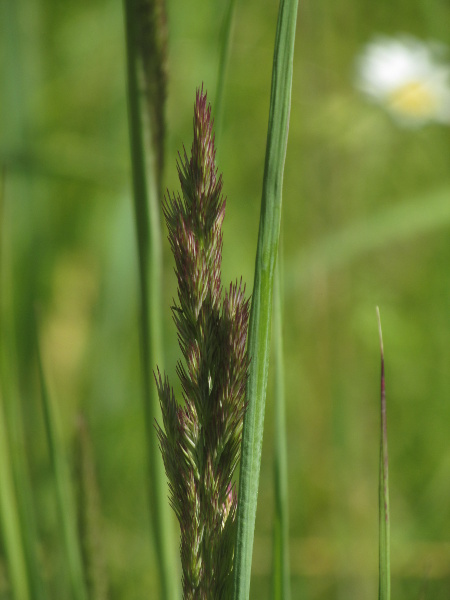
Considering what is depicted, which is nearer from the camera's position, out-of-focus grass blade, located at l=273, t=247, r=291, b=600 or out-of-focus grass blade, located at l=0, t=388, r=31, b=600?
out-of-focus grass blade, located at l=273, t=247, r=291, b=600

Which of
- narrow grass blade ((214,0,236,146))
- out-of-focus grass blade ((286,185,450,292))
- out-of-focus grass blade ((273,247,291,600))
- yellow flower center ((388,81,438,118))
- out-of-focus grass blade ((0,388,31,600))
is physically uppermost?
yellow flower center ((388,81,438,118))

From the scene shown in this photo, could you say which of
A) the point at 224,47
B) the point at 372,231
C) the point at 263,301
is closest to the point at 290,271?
the point at 372,231

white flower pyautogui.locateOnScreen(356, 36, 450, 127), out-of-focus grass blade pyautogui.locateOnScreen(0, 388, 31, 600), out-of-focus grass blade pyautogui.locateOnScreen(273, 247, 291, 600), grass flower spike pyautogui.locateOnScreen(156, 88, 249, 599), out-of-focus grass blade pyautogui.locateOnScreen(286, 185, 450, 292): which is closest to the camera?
grass flower spike pyautogui.locateOnScreen(156, 88, 249, 599)

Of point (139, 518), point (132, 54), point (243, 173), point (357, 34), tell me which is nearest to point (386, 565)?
point (132, 54)

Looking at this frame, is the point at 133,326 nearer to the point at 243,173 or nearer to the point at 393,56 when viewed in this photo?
the point at 243,173

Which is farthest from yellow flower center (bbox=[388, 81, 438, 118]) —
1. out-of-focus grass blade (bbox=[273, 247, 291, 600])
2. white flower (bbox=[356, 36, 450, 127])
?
out-of-focus grass blade (bbox=[273, 247, 291, 600])

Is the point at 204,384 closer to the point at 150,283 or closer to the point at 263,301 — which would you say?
the point at 263,301

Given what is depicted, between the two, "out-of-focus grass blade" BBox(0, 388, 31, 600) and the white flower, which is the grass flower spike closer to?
"out-of-focus grass blade" BBox(0, 388, 31, 600)
